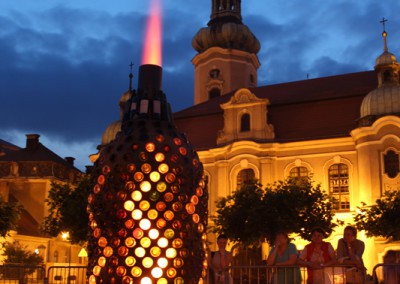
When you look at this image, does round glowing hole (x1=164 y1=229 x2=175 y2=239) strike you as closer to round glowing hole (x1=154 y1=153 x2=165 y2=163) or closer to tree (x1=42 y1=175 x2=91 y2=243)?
round glowing hole (x1=154 y1=153 x2=165 y2=163)

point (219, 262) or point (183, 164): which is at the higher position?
point (183, 164)

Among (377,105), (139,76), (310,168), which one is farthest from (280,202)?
(139,76)

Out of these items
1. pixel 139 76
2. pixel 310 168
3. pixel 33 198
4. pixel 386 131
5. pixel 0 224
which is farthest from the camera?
pixel 33 198

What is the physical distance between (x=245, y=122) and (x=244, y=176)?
11.2 feet

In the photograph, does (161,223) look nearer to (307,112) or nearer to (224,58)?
(307,112)

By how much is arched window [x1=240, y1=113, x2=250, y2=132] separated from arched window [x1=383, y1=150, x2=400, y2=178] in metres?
8.42

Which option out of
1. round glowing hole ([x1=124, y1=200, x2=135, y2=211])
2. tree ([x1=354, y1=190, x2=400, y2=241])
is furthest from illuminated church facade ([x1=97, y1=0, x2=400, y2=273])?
round glowing hole ([x1=124, y1=200, x2=135, y2=211])

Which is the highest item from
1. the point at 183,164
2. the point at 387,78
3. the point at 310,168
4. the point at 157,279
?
the point at 387,78

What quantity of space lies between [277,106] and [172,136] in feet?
101

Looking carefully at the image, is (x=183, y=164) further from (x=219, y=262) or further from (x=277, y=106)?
(x=277, y=106)

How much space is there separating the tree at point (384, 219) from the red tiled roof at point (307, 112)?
6.19 meters

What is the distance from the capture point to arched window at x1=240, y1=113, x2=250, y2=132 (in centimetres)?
3550

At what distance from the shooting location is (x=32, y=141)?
5184 cm

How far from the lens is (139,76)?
222 inches
